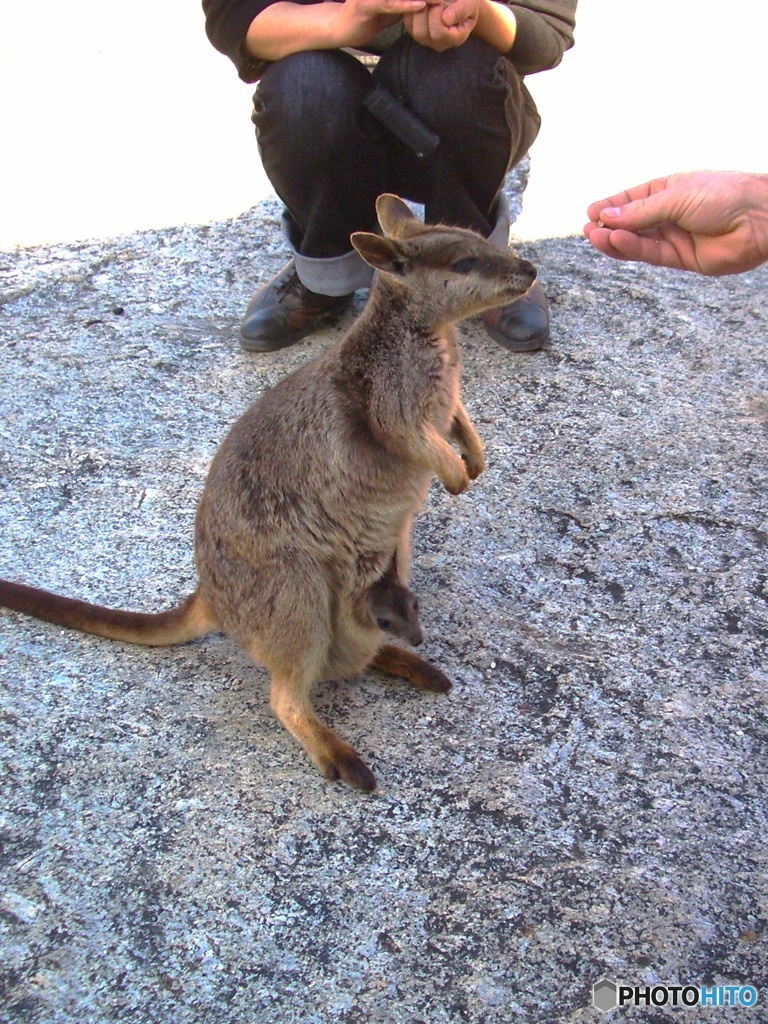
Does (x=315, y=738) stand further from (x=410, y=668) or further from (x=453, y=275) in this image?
(x=453, y=275)

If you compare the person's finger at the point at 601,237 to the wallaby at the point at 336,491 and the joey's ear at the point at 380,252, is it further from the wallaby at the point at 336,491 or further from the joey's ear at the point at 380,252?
the joey's ear at the point at 380,252

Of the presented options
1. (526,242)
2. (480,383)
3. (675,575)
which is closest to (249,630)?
(675,575)

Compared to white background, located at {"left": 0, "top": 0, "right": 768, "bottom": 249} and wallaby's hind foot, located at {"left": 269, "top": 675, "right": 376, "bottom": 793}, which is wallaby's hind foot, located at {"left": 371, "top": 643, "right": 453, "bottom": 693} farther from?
white background, located at {"left": 0, "top": 0, "right": 768, "bottom": 249}

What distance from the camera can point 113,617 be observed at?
7.83 feet

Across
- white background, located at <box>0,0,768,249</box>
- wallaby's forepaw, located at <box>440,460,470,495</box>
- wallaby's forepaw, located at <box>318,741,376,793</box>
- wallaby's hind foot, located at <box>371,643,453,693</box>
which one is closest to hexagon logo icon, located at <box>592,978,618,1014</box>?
wallaby's forepaw, located at <box>318,741,376,793</box>

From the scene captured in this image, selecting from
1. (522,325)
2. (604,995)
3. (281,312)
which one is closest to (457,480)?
(604,995)

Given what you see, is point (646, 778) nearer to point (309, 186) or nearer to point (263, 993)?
point (263, 993)

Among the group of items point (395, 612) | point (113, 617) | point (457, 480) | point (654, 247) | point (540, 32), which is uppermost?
point (540, 32)

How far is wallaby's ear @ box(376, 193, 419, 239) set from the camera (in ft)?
8.18

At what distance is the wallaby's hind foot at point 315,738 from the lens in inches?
82.9

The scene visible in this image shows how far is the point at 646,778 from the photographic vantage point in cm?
210

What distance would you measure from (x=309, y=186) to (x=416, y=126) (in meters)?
0.43

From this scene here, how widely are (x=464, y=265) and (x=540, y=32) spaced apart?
148cm

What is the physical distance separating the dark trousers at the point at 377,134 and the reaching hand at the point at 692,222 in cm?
82
